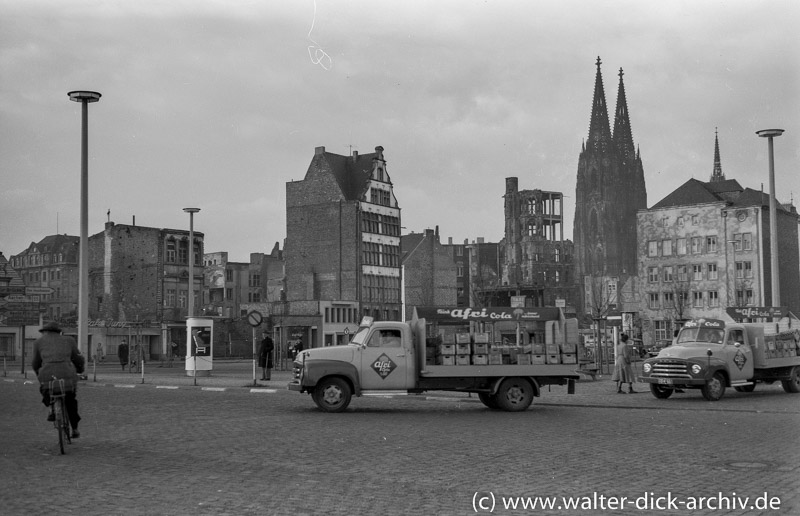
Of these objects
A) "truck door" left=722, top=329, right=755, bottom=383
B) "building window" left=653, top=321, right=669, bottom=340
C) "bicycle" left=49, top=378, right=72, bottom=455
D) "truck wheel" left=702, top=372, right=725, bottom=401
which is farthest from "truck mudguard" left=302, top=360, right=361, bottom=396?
"building window" left=653, top=321, right=669, bottom=340

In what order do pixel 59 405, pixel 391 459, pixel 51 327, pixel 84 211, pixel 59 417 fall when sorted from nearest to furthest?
1. pixel 391 459
2. pixel 59 417
3. pixel 59 405
4. pixel 51 327
5. pixel 84 211

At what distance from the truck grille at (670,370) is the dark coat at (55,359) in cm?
1615

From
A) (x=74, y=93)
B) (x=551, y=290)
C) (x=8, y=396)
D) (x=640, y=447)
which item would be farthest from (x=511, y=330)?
(x=551, y=290)

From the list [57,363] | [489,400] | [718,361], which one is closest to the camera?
[57,363]

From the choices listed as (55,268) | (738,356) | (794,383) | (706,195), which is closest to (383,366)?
(738,356)

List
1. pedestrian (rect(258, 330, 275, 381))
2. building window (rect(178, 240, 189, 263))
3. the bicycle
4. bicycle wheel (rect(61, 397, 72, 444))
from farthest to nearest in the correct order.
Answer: building window (rect(178, 240, 189, 263))
pedestrian (rect(258, 330, 275, 381))
bicycle wheel (rect(61, 397, 72, 444))
the bicycle

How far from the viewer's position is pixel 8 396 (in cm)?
2691

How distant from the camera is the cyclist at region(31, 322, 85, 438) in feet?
45.6

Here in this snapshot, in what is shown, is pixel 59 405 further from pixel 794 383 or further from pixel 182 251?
pixel 182 251

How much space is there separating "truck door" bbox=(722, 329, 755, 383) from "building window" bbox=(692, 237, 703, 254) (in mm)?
75595

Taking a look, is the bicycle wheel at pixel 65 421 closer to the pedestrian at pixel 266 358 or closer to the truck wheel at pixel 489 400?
the truck wheel at pixel 489 400

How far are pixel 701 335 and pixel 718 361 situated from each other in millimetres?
1319

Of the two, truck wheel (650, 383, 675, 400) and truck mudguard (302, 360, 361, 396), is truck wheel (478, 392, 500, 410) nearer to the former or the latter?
truck mudguard (302, 360, 361, 396)

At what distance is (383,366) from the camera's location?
21.9 metres
